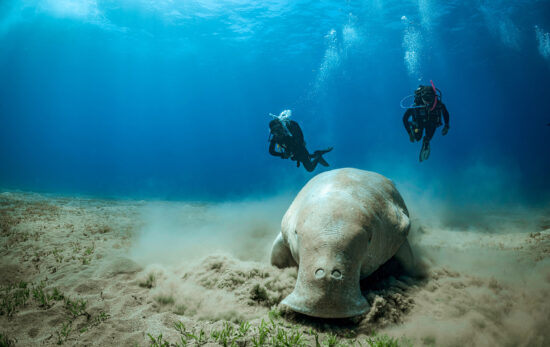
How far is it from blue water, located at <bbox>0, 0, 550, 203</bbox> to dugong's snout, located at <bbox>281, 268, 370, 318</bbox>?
2098 cm

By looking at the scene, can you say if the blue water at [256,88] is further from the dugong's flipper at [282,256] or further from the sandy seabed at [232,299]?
the dugong's flipper at [282,256]

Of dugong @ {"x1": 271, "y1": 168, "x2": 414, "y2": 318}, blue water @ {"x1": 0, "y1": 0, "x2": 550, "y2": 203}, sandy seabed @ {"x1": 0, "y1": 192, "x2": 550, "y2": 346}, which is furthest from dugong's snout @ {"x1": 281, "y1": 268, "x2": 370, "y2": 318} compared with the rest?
blue water @ {"x1": 0, "y1": 0, "x2": 550, "y2": 203}

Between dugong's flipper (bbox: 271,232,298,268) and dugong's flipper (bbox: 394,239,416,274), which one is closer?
dugong's flipper (bbox: 394,239,416,274)

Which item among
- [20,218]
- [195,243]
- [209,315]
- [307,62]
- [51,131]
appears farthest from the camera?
[51,131]

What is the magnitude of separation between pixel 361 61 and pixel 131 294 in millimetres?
58194

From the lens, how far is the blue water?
32812 millimetres

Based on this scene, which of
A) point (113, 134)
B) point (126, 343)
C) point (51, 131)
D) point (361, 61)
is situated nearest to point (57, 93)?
point (113, 134)

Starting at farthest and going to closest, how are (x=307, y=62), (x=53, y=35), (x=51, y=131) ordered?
(x=51, y=131), (x=307, y=62), (x=53, y=35)

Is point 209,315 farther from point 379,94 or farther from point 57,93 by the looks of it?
point 57,93

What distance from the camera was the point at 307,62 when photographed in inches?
2055

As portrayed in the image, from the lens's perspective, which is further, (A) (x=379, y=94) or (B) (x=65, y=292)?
(A) (x=379, y=94)

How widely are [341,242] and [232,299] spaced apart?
1476mm

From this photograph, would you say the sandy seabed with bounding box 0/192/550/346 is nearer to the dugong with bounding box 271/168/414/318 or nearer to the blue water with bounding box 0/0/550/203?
the dugong with bounding box 271/168/414/318

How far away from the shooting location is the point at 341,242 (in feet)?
8.47
